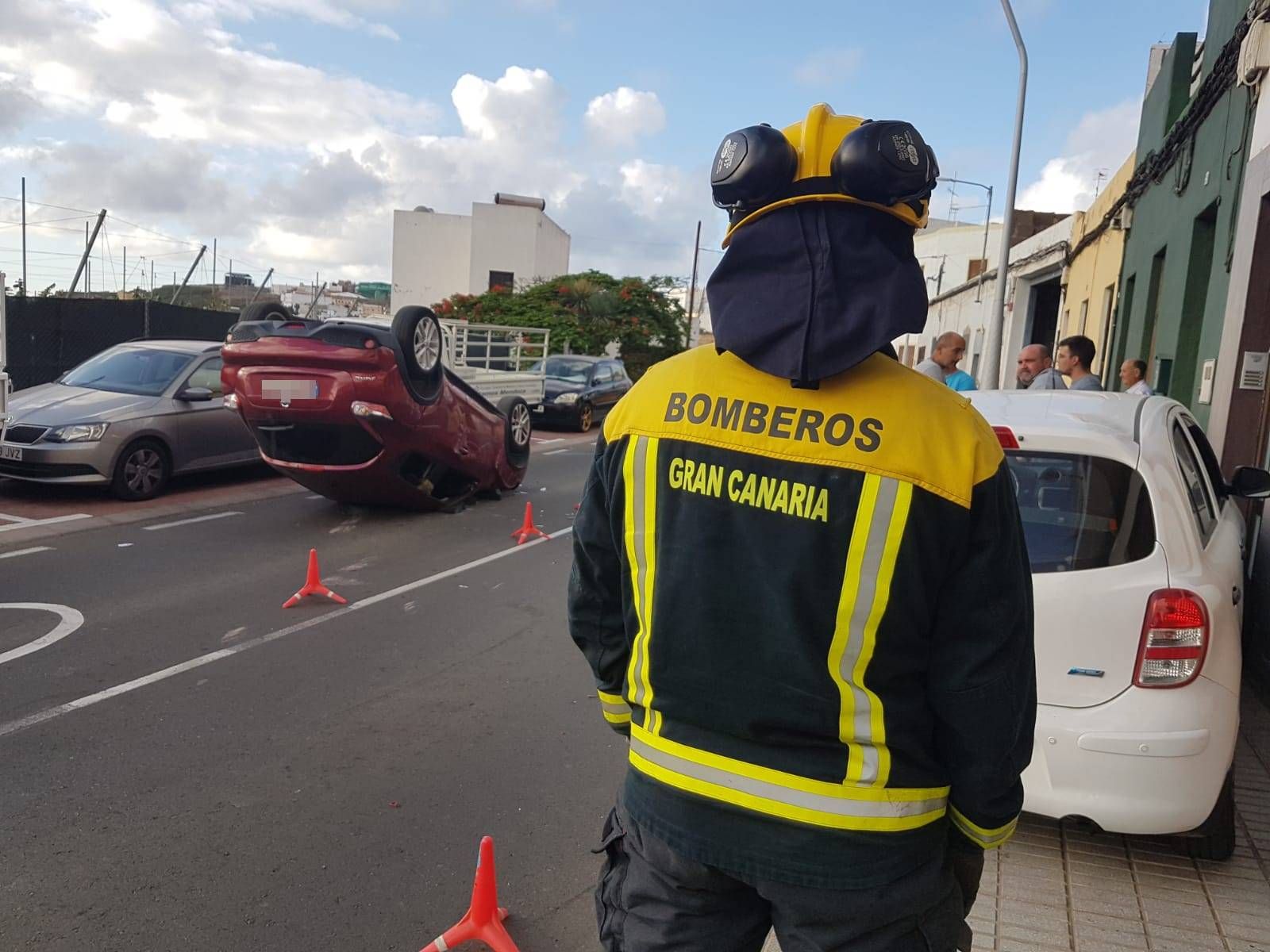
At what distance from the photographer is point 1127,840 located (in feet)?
13.6

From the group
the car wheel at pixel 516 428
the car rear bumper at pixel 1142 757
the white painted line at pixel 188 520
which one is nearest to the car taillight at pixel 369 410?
the white painted line at pixel 188 520

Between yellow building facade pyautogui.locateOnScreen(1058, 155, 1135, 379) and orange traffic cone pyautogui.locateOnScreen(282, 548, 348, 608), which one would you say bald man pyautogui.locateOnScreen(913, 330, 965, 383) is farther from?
yellow building facade pyautogui.locateOnScreen(1058, 155, 1135, 379)

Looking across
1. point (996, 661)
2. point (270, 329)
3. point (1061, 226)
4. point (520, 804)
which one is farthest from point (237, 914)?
point (1061, 226)

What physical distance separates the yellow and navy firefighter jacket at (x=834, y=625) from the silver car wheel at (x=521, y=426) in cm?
1048

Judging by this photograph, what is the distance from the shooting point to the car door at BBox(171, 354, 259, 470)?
36.2 ft

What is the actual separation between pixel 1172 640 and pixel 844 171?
8.44ft

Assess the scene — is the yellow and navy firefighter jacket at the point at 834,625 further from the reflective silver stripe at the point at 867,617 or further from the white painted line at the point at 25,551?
the white painted line at the point at 25,551

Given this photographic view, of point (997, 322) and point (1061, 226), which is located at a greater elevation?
point (1061, 226)

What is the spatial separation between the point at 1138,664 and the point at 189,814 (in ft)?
11.5

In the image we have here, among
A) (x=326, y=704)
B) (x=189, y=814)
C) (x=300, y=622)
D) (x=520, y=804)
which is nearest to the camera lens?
(x=189, y=814)

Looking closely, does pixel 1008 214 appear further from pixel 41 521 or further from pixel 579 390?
pixel 41 521

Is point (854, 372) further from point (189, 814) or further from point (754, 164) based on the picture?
point (189, 814)

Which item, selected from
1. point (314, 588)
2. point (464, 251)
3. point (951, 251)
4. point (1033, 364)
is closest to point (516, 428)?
point (314, 588)

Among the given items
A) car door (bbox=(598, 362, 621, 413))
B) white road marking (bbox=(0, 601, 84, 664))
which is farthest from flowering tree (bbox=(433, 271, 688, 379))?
white road marking (bbox=(0, 601, 84, 664))
